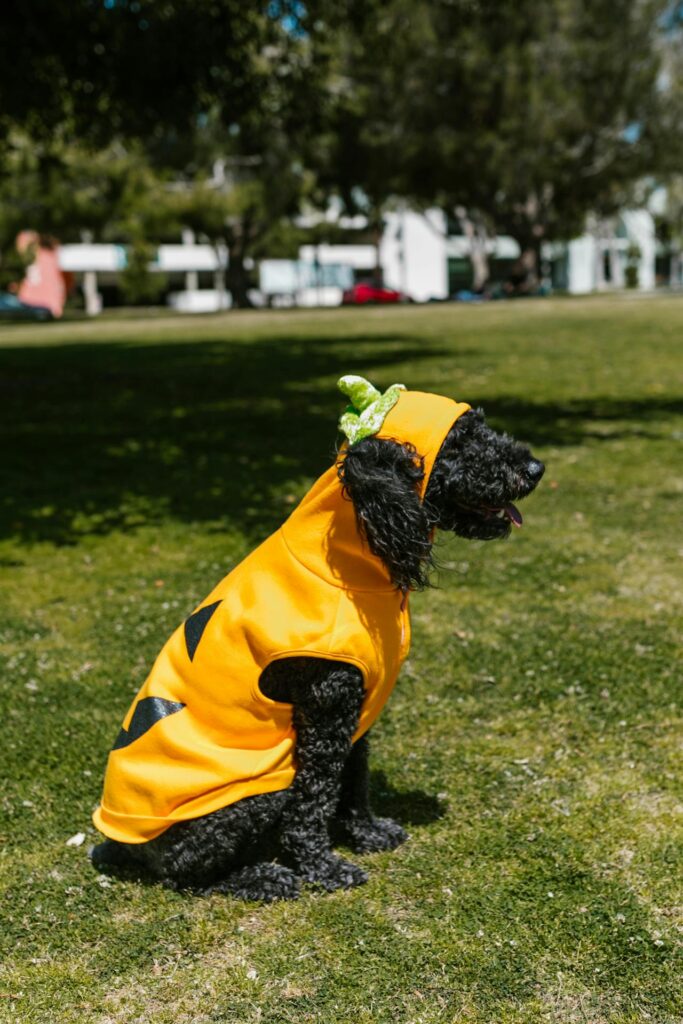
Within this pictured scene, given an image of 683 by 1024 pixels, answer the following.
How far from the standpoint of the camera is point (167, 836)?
389 centimetres

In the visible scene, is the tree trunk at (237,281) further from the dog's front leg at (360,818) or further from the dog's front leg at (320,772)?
the dog's front leg at (320,772)

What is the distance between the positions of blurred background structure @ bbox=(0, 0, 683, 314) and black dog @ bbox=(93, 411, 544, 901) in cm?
1424

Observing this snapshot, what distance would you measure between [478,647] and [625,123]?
48850 millimetres

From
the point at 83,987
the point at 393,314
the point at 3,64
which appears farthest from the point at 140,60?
the point at 393,314

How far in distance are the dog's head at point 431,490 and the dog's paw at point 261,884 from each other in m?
1.27

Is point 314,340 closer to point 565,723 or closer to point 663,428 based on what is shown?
point 663,428

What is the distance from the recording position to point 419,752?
522 centimetres

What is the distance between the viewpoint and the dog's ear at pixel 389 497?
3430 mm

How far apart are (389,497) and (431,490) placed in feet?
0.94

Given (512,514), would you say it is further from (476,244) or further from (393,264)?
→ (393,264)

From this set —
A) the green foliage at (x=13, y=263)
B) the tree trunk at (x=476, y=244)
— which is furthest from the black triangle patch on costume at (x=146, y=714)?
the tree trunk at (x=476, y=244)

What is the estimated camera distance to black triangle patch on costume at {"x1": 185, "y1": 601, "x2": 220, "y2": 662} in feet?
12.8

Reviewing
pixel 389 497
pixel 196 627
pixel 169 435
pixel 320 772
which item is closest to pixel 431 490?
pixel 389 497

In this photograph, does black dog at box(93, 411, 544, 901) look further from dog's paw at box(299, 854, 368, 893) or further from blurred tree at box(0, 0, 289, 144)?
blurred tree at box(0, 0, 289, 144)
